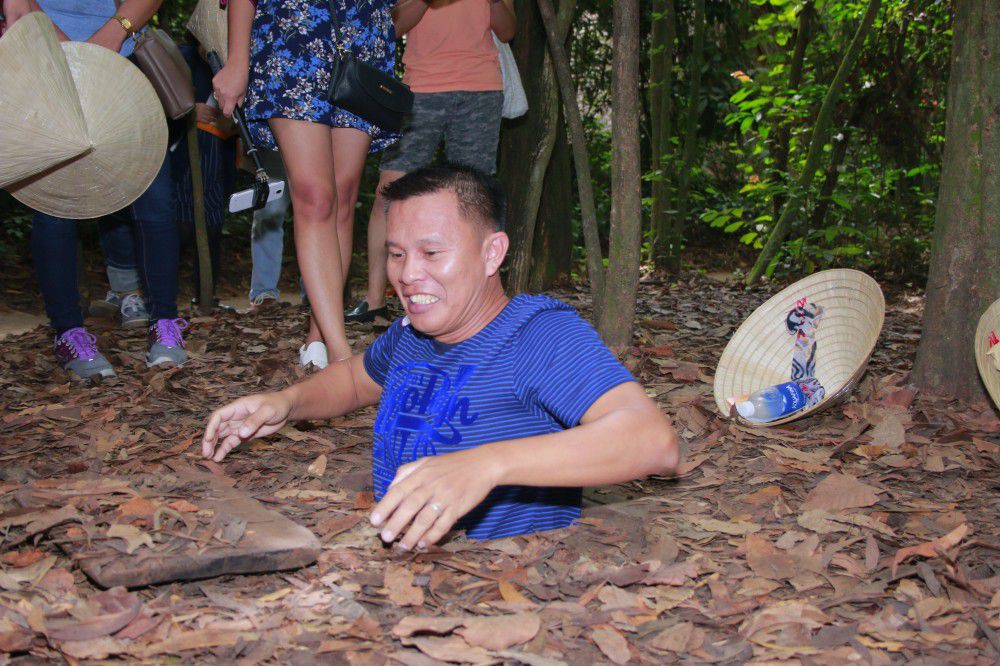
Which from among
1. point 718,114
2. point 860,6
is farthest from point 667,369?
point 718,114

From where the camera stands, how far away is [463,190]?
8.21 feet

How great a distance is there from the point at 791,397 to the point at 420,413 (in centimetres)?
206

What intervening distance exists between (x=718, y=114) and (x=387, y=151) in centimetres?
811

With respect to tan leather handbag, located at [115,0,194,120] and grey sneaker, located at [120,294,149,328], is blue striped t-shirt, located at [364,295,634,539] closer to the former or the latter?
tan leather handbag, located at [115,0,194,120]

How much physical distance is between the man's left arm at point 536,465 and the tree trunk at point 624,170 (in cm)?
255

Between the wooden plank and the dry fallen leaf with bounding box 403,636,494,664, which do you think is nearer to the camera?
the dry fallen leaf with bounding box 403,636,494,664

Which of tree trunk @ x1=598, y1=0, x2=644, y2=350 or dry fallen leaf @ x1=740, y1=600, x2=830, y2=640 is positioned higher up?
tree trunk @ x1=598, y1=0, x2=644, y2=350

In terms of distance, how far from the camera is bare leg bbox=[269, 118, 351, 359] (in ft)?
13.2

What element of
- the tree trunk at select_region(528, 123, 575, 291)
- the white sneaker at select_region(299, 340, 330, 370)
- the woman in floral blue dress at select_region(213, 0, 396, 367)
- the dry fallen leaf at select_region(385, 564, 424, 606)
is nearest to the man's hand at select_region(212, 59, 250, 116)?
the woman in floral blue dress at select_region(213, 0, 396, 367)

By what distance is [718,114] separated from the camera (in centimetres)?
1252

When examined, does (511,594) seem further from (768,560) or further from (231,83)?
(231,83)

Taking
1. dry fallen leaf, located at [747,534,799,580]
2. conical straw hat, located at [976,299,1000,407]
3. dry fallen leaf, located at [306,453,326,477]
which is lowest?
dry fallen leaf, located at [306,453,326,477]

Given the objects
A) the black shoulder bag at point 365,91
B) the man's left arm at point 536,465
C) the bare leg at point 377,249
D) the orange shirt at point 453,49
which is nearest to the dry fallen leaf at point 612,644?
the man's left arm at point 536,465

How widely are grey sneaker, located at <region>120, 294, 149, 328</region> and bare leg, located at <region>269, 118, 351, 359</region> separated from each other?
2.04 metres
